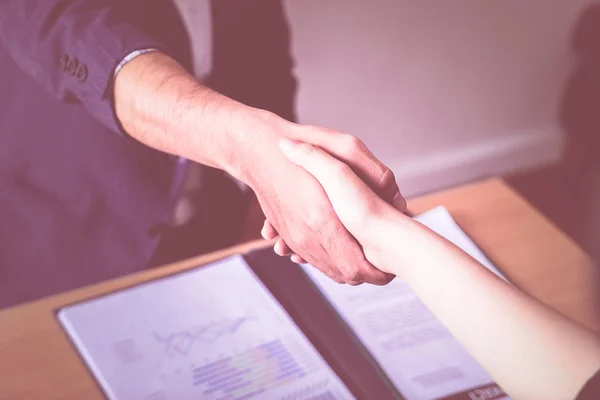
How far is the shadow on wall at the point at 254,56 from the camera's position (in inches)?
47.9

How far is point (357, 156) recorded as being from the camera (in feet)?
2.66

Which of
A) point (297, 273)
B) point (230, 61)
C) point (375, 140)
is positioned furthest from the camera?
point (375, 140)

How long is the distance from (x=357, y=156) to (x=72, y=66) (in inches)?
16.1

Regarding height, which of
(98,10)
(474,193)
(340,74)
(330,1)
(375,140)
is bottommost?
(375,140)

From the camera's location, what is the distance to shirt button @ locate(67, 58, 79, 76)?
0.93 metres

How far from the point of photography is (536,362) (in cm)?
63

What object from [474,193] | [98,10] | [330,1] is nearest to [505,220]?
[474,193]

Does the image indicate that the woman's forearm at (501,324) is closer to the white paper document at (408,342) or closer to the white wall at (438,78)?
the white paper document at (408,342)

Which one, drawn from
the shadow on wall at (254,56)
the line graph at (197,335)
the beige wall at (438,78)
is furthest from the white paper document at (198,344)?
the beige wall at (438,78)

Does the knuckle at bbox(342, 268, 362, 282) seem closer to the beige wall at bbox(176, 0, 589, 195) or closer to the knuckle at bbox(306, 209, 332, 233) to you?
the knuckle at bbox(306, 209, 332, 233)

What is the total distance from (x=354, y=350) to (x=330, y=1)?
1188 mm

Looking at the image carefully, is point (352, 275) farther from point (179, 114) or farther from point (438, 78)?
point (438, 78)

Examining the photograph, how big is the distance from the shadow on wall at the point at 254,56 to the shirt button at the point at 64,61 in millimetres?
339

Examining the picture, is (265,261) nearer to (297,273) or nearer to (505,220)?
(297,273)
